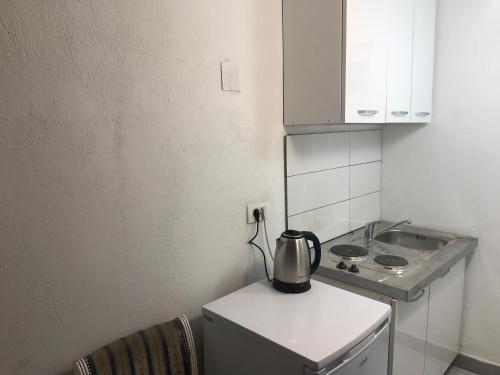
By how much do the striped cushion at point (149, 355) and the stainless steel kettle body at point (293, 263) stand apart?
40 centimetres

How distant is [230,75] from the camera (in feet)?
4.83

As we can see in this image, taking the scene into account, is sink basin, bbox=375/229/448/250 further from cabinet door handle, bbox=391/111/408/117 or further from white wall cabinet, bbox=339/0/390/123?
white wall cabinet, bbox=339/0/390/123

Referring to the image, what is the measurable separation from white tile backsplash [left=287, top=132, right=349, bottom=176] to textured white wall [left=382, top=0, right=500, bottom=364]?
0.49 metres

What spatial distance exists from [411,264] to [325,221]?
0.47m

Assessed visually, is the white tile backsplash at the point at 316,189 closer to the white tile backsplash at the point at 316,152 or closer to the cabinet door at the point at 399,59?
the white tile backsplash at the point at 316,152

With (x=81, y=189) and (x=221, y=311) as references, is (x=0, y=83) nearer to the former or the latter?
→ (x=81, y=189)

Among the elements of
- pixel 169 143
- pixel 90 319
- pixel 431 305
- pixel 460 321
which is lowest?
pixel 460 321

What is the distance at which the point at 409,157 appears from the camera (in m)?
2.28

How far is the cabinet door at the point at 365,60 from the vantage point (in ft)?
4.79

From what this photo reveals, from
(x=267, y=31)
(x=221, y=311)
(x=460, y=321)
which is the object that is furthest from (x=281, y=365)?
(x=460, y=321)

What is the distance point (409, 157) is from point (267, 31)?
1217 mm

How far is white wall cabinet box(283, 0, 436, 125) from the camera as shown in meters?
1.47

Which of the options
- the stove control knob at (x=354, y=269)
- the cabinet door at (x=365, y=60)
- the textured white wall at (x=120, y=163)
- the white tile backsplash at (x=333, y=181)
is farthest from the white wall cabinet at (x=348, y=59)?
the stove control knob at (x=354, y=269)

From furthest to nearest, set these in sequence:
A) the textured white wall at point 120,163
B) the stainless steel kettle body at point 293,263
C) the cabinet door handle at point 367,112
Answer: the cabinet door handle at point 367,112
the stainless steel kettle body at point 293,263
the textured white wall at point 120,163
